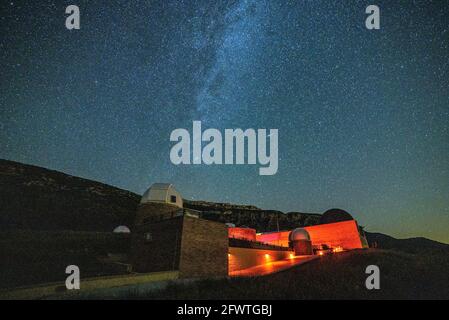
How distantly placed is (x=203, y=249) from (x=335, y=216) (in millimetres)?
27036

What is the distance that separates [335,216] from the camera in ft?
127

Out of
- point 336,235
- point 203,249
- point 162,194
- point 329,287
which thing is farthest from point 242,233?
point 329,287

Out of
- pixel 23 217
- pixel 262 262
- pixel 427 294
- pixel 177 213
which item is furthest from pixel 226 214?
pixel 427 294

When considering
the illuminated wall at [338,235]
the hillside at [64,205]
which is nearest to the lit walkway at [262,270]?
the illuminated wall at [338,235]

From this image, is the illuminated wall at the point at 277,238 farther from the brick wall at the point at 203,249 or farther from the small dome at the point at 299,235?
the brick wall at the point at 203,249

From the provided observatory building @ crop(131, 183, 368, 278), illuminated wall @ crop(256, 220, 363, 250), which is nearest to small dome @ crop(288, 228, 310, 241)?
observatory building @ crop(131, 183, 368, 278)

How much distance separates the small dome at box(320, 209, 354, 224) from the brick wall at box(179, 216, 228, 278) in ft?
78.6

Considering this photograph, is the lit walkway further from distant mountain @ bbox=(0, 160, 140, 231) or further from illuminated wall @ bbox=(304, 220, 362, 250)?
distant mountain @ bbox=(0, 160, 140, 231)

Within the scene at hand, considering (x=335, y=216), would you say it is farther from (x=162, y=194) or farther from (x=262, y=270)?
(x=162, y=194)

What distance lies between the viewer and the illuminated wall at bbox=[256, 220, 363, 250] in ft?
115

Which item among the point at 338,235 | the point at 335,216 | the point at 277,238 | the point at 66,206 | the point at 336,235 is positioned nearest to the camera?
the point at 338,235

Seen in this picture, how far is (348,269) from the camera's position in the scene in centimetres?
1717
